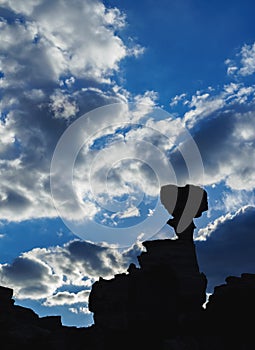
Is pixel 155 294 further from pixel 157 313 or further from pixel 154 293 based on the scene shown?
pixel 157 313

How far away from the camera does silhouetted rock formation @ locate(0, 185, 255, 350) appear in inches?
2766

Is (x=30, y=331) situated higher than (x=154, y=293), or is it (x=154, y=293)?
(x=154, y=293)

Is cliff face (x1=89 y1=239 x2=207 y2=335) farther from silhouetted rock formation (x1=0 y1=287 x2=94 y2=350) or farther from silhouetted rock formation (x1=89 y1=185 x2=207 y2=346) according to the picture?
silhouetted rock formation (x1=0 y1=287 x2=94 y2=350)

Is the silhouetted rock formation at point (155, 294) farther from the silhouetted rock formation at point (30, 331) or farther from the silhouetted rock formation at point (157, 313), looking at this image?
the silhouetted rock formation at point (30, 331)

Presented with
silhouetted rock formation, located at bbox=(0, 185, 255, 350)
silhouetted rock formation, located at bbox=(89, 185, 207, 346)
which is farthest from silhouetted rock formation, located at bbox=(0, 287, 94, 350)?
silhouetted rock formation, located at bbox=(89, 185, 207, 346)

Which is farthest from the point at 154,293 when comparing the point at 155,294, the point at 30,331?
the point at 30,331

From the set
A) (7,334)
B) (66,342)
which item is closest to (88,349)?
(66,342)

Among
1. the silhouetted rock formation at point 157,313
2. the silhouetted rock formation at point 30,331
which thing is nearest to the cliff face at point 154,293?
the silhouetted rock formation at point 157,313

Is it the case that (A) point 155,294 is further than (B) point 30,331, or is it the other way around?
(A) point 155,294

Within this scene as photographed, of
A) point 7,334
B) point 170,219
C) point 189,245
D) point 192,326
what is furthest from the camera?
point 170,219

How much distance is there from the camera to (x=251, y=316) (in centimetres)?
7194

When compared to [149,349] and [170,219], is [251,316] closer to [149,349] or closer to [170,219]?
[149,349]

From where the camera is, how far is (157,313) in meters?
78.8

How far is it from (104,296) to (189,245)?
2091 centimetres
